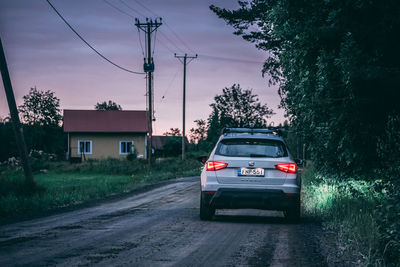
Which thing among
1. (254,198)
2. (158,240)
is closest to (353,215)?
(254,198)

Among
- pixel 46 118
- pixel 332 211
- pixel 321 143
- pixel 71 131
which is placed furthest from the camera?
pixel 46 118

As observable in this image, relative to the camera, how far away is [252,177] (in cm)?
1099

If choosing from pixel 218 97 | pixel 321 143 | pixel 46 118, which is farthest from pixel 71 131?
pixel 321 143

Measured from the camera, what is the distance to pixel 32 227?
10500 mm

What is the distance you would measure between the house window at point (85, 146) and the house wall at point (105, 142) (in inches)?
13.7

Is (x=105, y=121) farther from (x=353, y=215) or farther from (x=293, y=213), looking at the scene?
(x=353, y=215)

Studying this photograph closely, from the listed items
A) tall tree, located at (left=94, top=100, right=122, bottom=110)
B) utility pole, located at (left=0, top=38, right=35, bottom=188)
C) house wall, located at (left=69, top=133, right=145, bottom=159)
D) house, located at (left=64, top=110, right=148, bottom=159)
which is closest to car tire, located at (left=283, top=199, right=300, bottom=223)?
utility pole, located at (left=0, top=38, right=35, bottom=188)

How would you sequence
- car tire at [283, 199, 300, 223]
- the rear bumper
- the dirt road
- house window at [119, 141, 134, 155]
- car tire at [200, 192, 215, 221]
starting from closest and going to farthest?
the dirt road < the rear bumper < car tire at [283, 199, 300, 223] < car tire at [200, 192, 215, 221] < house window at [119, 141, 134, 155]

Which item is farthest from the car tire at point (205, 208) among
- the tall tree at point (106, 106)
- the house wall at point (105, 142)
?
the tall tree at point (106, 106)

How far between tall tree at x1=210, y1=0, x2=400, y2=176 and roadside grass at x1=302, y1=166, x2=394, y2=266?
0.68 meters

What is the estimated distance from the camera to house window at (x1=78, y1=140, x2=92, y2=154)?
208ft

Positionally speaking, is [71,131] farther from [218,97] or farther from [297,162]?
[297,162]

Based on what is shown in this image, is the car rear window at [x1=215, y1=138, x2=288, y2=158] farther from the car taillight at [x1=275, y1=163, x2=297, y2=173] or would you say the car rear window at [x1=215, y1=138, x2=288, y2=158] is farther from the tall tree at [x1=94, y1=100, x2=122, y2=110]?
the tall tree at [x1=94, y1=100, x2=122, y2=110]

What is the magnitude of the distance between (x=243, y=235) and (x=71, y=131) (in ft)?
183
